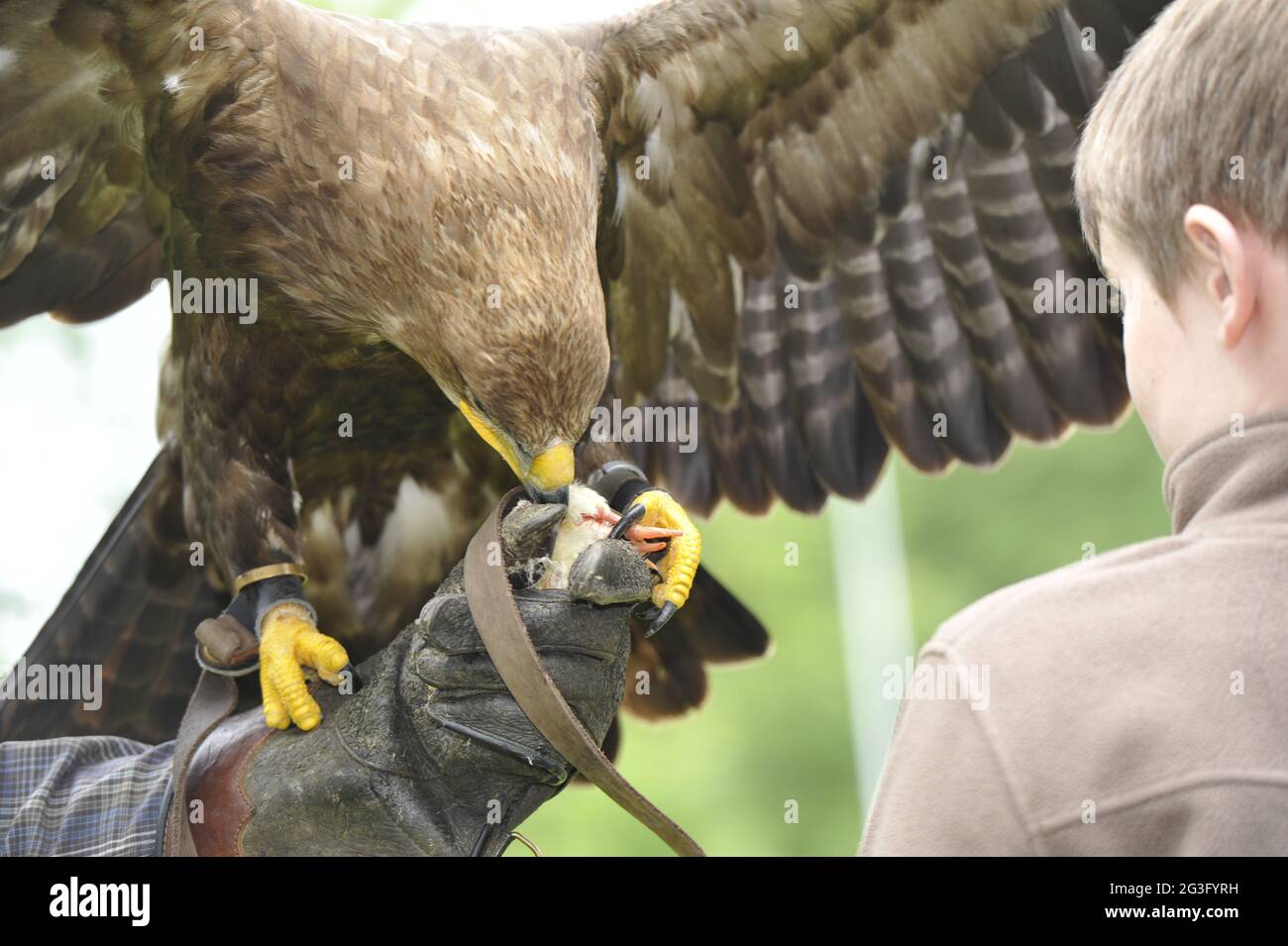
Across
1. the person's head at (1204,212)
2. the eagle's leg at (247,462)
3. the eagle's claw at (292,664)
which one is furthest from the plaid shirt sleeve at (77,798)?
the person's head at (1204,212)

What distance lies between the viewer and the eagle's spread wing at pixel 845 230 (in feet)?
8.90

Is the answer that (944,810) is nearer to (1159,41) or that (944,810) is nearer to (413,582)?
(1159,41)

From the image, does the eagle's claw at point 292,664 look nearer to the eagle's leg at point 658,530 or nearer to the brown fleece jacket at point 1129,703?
the eagle's leg at point 658,530

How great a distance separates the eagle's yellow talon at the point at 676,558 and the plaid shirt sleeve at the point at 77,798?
837 mm

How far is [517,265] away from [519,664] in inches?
27.5

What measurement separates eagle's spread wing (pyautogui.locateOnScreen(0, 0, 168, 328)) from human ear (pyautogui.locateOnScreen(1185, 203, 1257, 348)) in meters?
1.88

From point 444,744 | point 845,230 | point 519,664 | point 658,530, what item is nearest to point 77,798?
point 444,744

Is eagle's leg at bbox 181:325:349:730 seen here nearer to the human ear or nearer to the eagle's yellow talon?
the eagle's yellow talon

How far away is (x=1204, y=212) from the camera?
3.28 feet

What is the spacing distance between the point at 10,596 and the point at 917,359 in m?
5.86

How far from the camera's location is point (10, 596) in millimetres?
7359

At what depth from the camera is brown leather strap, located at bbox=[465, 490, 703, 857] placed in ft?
5.94

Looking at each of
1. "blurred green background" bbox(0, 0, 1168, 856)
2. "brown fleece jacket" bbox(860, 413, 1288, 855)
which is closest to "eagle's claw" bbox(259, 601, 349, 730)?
"brown fleece jacket" bbox(860, 413, 1288, 855)

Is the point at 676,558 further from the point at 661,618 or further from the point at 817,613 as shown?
the point at 817,613
